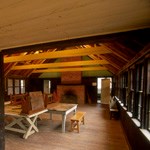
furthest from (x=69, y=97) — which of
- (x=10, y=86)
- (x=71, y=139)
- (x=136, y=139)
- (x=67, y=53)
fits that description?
(x=136, y=139)

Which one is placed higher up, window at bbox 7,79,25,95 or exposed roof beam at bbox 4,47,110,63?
exposed roof beam at bbox 4,47,110,63

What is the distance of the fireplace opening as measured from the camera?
10.5 meters

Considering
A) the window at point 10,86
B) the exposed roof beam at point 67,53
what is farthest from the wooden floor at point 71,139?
the window at point 10,86

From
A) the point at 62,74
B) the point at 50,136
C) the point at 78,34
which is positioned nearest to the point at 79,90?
the point at 62,74

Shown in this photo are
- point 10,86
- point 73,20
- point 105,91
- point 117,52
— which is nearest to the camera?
point 73,20

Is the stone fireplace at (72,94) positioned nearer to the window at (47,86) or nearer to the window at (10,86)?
the window at (47,86)

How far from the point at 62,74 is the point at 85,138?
7547 millimetres

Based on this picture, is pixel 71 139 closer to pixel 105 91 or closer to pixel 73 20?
pixel 73 20

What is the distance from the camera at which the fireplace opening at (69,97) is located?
10469mm

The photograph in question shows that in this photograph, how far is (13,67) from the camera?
8656mm

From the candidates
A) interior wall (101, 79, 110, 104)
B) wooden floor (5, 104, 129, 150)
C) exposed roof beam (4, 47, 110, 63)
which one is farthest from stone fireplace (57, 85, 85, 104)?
wooden floor (5, 104, 129, 150)

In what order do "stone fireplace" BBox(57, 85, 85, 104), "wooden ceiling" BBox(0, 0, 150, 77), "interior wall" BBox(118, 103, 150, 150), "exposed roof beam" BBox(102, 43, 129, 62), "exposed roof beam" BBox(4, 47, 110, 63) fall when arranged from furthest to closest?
"stone fireplace" BBox(57, 85, 85, 104) < "exposed roof beam" BBox(4, 47, 110, 63) < "exposed roof beam" BBox(102, 43, 129, 62) < "interior wall" BBox(118, 103, 150, 150) < "wooden ceiling" BBox(0, 0, 150, 77)

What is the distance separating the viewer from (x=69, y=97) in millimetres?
Result: 10578

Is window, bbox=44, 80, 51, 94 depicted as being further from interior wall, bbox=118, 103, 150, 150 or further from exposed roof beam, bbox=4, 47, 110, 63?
interior wall, bbox=118, 103, 150, 150
